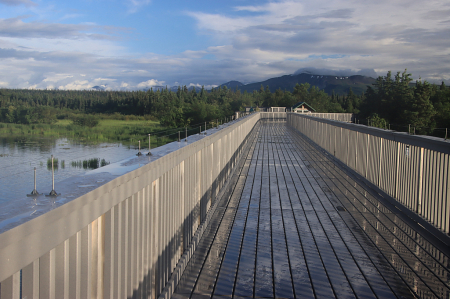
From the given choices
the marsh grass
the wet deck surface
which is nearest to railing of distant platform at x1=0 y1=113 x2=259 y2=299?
the wet deck surface

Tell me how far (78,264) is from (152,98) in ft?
309

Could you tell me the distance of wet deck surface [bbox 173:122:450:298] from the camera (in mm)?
2979

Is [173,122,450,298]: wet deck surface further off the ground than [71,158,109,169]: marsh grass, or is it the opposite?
[71,158,109,169]: marsh grass

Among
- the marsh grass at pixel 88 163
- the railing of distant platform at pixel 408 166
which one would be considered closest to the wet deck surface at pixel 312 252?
the railing of distant platform at pixel 408 166

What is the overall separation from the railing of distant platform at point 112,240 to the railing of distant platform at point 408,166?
9.35ft

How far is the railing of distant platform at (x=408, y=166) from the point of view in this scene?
4070 mm

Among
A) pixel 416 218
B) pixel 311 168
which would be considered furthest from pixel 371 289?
pixel 311 168

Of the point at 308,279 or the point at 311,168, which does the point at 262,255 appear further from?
the point at 311,168

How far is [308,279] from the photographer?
314cm

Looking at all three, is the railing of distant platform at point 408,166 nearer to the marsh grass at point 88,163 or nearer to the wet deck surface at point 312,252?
the wet deck surface at point 312,252

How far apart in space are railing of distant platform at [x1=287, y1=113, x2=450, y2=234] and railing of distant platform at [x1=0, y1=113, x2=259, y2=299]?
2.85 meters

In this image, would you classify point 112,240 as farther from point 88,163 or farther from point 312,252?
point 312,252

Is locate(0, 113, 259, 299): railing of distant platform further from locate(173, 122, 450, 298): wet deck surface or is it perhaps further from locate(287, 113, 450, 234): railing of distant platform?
locate(287, 113, 450, 234): railing of distant platform

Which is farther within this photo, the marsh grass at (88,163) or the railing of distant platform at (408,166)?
the railing of distant platform at (408,166)
